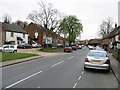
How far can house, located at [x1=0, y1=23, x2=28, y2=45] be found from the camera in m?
52.7

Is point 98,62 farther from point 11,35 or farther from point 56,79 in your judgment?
point 11,35

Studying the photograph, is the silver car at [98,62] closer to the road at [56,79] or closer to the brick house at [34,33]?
the road at [56,79]

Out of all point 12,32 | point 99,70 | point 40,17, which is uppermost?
point 40,17

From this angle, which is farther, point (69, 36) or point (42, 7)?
point (69, 36)

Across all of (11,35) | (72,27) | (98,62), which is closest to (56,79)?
(98,62)

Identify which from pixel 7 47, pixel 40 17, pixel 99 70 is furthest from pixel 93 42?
pixel 99 70

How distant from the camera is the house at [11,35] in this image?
52.7 metres

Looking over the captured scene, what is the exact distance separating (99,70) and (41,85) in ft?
23.1

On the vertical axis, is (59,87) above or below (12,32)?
below

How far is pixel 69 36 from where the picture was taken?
89.3 meters

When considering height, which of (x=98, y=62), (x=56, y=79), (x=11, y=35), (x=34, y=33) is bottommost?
(x=56, y=79)

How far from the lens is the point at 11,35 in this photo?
55.9m

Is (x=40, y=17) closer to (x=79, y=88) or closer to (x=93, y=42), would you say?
(x=79, y=88)

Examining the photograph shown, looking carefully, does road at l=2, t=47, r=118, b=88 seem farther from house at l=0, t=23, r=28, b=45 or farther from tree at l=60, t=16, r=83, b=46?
tree at l=60, t=16, r=83, b=46
